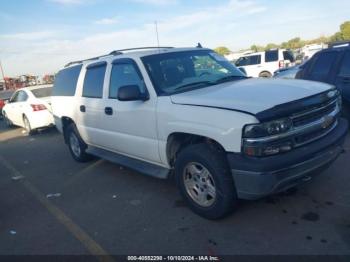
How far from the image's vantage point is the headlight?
3120 mm

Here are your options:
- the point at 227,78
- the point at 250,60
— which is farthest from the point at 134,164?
the point at 250,60

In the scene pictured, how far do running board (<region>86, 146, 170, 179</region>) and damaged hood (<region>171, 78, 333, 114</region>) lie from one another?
3.35 feet

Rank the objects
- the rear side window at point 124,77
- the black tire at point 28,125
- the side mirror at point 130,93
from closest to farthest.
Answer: the side mirror at point 130,93
the rear side window at point 124,77
the black tire at point 28,125

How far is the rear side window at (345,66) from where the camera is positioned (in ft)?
20.7

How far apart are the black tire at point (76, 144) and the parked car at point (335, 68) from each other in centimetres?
482

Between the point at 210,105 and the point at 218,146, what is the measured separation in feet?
1.52

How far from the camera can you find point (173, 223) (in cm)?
389

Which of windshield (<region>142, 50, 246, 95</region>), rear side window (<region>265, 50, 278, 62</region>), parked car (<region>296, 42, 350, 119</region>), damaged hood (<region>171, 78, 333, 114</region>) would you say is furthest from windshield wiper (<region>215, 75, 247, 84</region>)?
rear side window (<region>265, 50, 278, 62</region>)

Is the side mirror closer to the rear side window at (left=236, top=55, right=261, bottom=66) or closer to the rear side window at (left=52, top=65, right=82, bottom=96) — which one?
the rear side window at (left=52, top=65, right=82, bottom=96)

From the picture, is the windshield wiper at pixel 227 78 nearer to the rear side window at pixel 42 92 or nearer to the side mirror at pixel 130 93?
the side mirror at pixel 130 93

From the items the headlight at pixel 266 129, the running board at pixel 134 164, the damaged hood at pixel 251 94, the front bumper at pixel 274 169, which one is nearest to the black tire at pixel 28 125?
the running board at pixel 134 164

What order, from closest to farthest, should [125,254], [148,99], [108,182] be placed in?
[125,254]
[148,99]
[108,182]

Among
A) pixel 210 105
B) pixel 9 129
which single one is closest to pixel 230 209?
pixel 210 105

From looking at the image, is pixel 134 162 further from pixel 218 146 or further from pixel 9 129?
pixel 9 129
